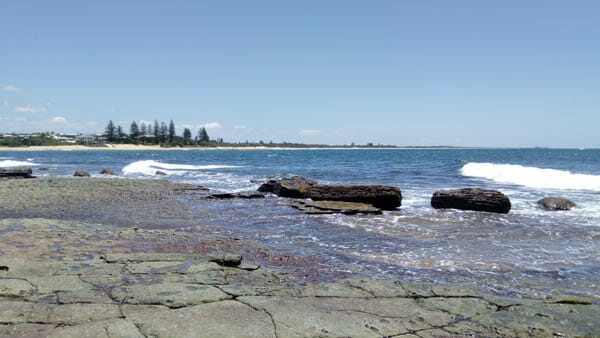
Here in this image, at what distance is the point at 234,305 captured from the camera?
452cm

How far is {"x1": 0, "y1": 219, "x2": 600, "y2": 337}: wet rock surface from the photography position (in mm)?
3910

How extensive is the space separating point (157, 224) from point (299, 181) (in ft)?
33.7

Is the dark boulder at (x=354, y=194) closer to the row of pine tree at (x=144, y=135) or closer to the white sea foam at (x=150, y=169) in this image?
the white sea foam at (x=150, y=169)

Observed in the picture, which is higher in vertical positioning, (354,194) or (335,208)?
(354,194)

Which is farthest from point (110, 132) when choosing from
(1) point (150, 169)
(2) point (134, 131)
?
(1) point (150, 169)

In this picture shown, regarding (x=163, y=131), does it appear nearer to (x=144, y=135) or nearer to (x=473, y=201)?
(x=144, y=135)

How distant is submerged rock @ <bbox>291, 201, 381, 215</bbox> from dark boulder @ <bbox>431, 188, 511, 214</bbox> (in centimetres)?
269

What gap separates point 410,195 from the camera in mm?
19125

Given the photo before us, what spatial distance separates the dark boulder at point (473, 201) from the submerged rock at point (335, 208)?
8.84 feet

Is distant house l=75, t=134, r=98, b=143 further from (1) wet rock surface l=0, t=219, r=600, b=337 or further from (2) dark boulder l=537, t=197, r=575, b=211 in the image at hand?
(1) wet rock surface l=0, t=219, r=600, b=337

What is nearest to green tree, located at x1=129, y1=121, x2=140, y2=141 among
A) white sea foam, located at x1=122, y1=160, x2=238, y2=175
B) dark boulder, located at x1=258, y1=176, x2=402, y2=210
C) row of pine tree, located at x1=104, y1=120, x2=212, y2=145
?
row of pine tree, located at x1=104, y1=120, x2=212, y2=145

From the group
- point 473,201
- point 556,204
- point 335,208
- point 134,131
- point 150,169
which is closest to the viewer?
point 335,208

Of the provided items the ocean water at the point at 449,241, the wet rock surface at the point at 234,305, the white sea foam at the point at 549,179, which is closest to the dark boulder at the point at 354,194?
the ocean water at the point at 449,241

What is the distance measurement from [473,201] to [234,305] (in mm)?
12106
